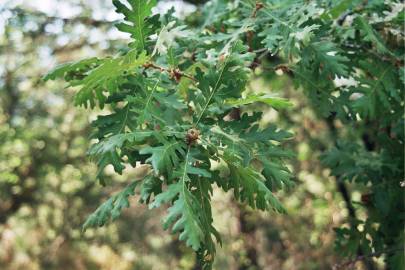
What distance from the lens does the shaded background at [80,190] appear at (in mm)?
5426

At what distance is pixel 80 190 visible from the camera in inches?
350

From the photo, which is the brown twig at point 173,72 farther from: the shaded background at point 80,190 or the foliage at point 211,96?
the shaded background at point 80,190

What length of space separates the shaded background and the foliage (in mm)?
831

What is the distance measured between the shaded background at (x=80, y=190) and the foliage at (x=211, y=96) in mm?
831

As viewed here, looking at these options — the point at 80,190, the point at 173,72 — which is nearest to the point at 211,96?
the point at 173,72

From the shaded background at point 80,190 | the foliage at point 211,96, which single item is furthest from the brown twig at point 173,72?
the shaded background at point 80,190

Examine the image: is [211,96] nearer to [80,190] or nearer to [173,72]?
[173,72]

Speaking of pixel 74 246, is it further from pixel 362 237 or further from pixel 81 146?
pixel 362 237

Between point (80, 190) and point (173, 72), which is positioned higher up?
point (173, 72)

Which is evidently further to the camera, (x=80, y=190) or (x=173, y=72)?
(x=80, y=190)

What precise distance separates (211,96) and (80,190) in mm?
7697

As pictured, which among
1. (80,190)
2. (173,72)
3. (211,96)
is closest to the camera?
(211,96)

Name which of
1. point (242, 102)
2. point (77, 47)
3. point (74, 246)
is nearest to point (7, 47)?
point (77, 47)

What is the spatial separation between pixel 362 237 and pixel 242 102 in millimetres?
1576
